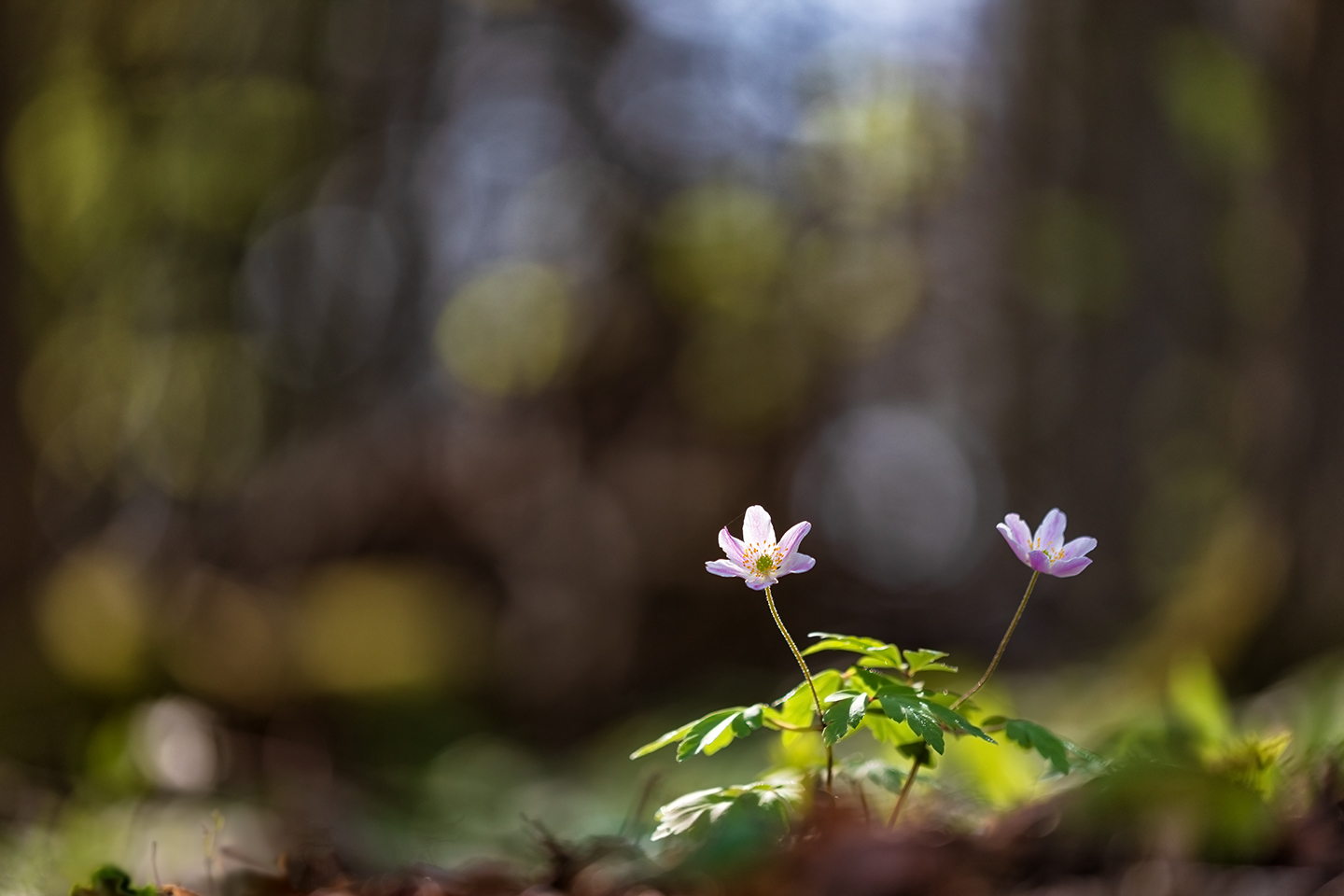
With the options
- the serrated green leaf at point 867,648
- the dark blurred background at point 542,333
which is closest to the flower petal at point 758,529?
the serrated green leaf at point 867,648

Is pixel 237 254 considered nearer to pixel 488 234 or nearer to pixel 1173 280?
pixel 488 234

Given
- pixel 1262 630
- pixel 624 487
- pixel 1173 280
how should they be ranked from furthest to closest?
pixel 624 487 < pixel 1173 280 < pixel 1262 630

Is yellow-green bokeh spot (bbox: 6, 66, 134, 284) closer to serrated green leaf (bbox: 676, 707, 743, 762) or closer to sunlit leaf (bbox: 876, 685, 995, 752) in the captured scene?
serrated green leaf (bbox: 676, 707, 743, 762)

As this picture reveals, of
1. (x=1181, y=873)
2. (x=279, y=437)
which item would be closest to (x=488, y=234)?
(x=279, y=437)

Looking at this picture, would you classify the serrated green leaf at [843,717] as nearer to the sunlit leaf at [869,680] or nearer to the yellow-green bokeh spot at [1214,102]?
the sunlit leaf at [869,680]

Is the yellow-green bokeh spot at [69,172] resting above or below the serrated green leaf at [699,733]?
above

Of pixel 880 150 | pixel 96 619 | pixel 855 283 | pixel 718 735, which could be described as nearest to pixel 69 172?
pixel 96 619

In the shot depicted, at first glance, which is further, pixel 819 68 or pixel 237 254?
pixel 819 68
